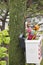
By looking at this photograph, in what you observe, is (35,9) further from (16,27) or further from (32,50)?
(32,50)

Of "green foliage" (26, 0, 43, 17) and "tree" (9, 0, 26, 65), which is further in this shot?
"green foliage" (26, 0, 43, 17)

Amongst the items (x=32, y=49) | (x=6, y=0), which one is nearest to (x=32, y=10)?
(x=6, y=0)

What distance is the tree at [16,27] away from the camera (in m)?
4.45

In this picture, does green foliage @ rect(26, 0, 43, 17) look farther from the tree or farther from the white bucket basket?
the white bucket basket

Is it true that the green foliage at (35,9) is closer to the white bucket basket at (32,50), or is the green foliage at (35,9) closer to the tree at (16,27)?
the tree at (16,27)

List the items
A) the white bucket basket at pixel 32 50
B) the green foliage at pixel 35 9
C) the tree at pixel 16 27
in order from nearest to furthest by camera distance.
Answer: the white bucket basket at pixel 32 50, the tree at pixel 16 27, the green foliage at pixel 35 9

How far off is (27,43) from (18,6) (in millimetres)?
812

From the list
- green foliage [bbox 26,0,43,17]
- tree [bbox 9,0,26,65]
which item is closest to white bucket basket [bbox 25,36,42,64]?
tree [bbox 9,0,26,65]

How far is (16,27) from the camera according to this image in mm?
4461

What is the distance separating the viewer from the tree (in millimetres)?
4453

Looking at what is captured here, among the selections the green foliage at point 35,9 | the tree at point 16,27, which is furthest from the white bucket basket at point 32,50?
the green foliage at point 35,9

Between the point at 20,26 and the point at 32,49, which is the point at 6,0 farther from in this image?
the point at 32,49

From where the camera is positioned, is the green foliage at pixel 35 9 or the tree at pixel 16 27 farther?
the green foliage at pixel 35 9

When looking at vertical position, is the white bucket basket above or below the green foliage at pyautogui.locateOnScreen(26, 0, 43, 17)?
below
